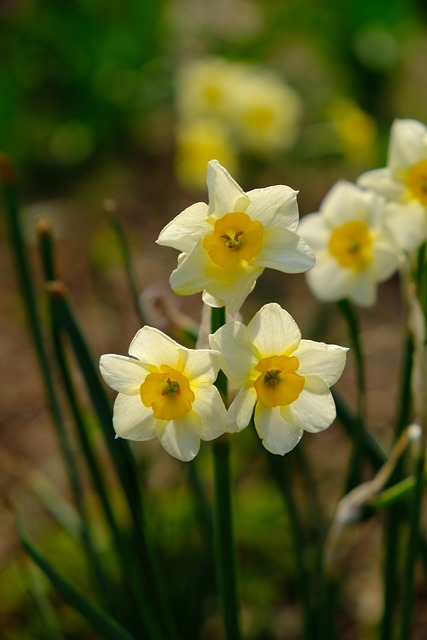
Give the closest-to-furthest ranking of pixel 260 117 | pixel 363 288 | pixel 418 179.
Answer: pixel 418 179
pixel 363 288
pixel 260 117

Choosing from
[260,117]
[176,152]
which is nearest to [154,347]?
[260,117]

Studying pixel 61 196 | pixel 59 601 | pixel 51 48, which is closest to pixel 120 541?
pixel 59 601

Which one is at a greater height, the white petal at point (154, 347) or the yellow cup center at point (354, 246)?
the yellow cup center at point (354, 246)

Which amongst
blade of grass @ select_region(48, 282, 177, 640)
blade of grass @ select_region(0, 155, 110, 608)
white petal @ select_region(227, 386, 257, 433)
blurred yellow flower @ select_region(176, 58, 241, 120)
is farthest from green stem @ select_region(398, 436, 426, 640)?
blurred yellow flower @ select_region(176, 58, 241, 120)

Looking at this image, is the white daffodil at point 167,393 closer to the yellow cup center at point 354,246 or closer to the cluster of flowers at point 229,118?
the yellow cup center at point 354,246

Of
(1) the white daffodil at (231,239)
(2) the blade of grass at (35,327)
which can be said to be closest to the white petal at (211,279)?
(1) the white daffodil at (231,239)

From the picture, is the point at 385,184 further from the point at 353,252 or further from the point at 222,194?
the point at 222,194

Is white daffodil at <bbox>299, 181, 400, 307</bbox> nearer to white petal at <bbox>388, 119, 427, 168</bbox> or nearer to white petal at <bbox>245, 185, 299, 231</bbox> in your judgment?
white petal at <bbox>388, 119, 427, 168</bbox>
